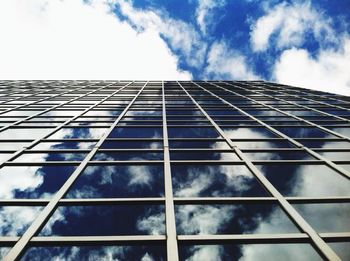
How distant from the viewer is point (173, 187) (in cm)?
897

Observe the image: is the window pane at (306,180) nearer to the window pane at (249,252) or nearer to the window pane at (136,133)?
the window pane at (249,252)

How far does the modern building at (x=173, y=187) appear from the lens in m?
6.44

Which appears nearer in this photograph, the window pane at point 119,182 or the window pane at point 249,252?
the window pane at point 249,252

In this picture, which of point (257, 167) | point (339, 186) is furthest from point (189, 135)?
point (339, 186)

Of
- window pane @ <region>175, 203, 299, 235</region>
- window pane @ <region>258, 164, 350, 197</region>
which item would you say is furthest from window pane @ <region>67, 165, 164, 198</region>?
window pane @ <region>258, 164, 350, 197</region>

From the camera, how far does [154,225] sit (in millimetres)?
7246

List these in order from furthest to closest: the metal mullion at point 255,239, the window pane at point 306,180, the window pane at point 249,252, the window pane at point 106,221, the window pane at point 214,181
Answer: the window pane at point 306,180 < the window pane at point 214,181 < the window pane at point 106,221 < the metal mullion at point 255,239 < the window pane at point 249,252

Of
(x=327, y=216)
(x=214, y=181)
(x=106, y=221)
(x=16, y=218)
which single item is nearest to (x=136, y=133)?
(x=214, y=181)

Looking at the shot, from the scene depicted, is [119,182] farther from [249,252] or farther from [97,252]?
[249,252]

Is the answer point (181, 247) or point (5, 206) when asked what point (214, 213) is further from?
point (5, 206)

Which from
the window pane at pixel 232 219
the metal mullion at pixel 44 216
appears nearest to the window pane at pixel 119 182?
the metal mullion at pixel 44 216

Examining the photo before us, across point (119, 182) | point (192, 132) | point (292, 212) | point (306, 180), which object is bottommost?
point (192, 132)

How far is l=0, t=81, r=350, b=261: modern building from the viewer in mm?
6438

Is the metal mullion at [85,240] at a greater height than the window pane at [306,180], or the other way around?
the metal mullion at [85,240]
